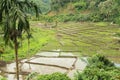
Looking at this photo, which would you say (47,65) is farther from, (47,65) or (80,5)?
(80,5)

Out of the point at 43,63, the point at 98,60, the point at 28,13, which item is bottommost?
the point at 43,63

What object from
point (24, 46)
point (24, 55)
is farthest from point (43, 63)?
point (24, 46)

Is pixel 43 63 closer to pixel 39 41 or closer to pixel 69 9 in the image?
pixel 39 41

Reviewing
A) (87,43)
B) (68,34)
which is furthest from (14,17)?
(68,34)

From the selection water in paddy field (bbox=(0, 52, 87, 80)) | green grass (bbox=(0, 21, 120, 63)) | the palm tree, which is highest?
the palm tree

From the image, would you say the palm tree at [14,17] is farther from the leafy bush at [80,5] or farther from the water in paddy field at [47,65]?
Result: the leafy bush at [80,5]

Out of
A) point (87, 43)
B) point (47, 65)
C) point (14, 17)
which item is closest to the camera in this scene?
point (14, 17)

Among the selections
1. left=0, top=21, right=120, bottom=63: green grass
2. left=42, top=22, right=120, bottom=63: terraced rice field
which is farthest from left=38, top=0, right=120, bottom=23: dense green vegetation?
left=0, top=21, right=120, bottom=63: green grass

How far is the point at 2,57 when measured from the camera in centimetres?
2894

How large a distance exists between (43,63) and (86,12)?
148 feet

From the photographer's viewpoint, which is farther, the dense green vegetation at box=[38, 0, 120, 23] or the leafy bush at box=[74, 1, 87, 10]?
the leafy bush at box=[74, 1, 87, 10]

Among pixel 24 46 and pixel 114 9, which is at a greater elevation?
pixel 114 9

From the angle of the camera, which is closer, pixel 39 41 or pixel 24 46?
pixel 24 46

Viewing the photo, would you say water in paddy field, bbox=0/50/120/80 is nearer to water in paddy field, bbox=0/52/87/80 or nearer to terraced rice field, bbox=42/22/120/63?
water in paddy field, bbox=0/52/87/80
